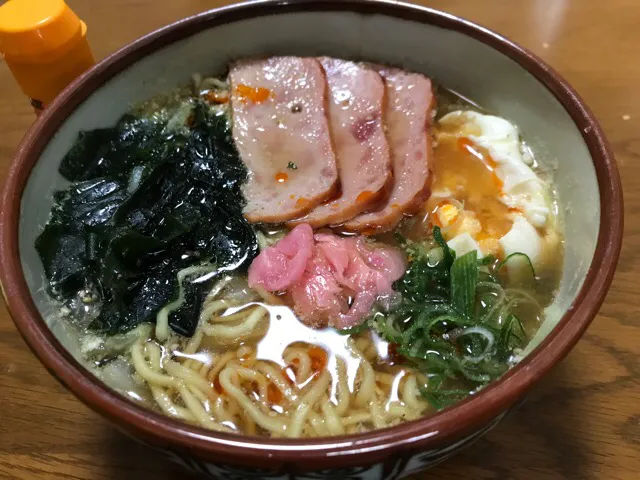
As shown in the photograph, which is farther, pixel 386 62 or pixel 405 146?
pixel 386 62

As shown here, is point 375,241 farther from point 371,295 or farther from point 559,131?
point 559,131

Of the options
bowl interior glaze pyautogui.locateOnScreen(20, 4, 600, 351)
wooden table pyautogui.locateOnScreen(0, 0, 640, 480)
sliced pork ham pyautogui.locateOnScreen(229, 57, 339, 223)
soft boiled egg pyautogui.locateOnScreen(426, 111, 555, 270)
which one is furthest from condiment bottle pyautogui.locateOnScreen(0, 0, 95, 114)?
soft boiled egg pyautogui.locateOnScreen(426, 111, 555, 270)

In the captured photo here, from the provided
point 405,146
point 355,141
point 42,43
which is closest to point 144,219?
point 42,43

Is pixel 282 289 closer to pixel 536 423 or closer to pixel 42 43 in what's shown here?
pixel 536 423

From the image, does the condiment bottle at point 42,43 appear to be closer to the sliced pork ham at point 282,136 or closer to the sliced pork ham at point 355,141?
the sliced pork ham at point 282,136

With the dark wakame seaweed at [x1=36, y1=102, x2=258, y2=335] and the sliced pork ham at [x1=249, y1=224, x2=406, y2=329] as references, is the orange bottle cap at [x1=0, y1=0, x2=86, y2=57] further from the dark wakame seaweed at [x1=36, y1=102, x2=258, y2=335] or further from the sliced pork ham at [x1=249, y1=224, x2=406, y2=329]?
the sliced pork ham at [x1=249, y1=224, x2=406, y2=329]
